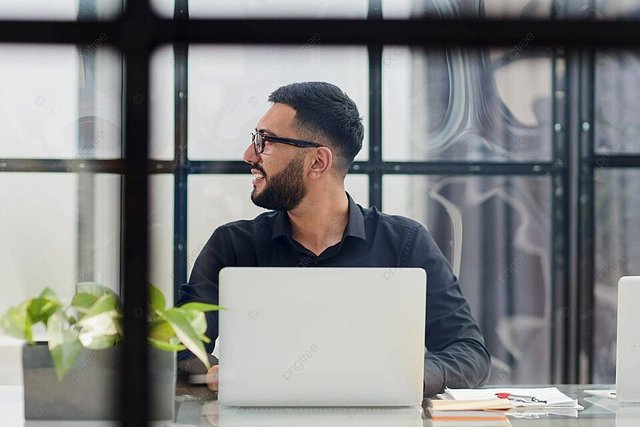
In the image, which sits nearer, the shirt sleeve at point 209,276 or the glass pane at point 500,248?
the shirt sleeve at point 209,276

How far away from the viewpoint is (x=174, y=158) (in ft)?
11.6

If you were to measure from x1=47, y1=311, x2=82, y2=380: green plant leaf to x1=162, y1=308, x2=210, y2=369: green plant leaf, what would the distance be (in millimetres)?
148

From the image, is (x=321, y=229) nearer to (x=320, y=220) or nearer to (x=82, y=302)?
(x=320, y=220)

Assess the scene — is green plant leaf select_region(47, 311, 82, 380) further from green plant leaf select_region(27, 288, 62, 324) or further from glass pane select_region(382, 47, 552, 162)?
glass pane select_region(382, 47, 552, 162)

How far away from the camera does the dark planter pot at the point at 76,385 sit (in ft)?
4.32

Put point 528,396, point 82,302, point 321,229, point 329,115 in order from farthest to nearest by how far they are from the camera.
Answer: point 329,115 < point 321,229 < point 528,396 < point 82,302

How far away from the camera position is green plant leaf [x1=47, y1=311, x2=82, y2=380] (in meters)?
1.28

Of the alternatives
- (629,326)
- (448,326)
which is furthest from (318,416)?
(448,326)

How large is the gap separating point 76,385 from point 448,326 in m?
1.61

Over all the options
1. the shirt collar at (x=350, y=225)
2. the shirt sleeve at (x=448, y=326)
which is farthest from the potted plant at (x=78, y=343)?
the shirt collar at (x=350, y=225)

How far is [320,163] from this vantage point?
338 cm

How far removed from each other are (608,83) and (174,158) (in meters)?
1.89

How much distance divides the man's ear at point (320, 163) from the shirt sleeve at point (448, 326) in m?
0.59

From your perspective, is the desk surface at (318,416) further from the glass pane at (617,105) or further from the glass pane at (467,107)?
the glass pane at (617,105)
